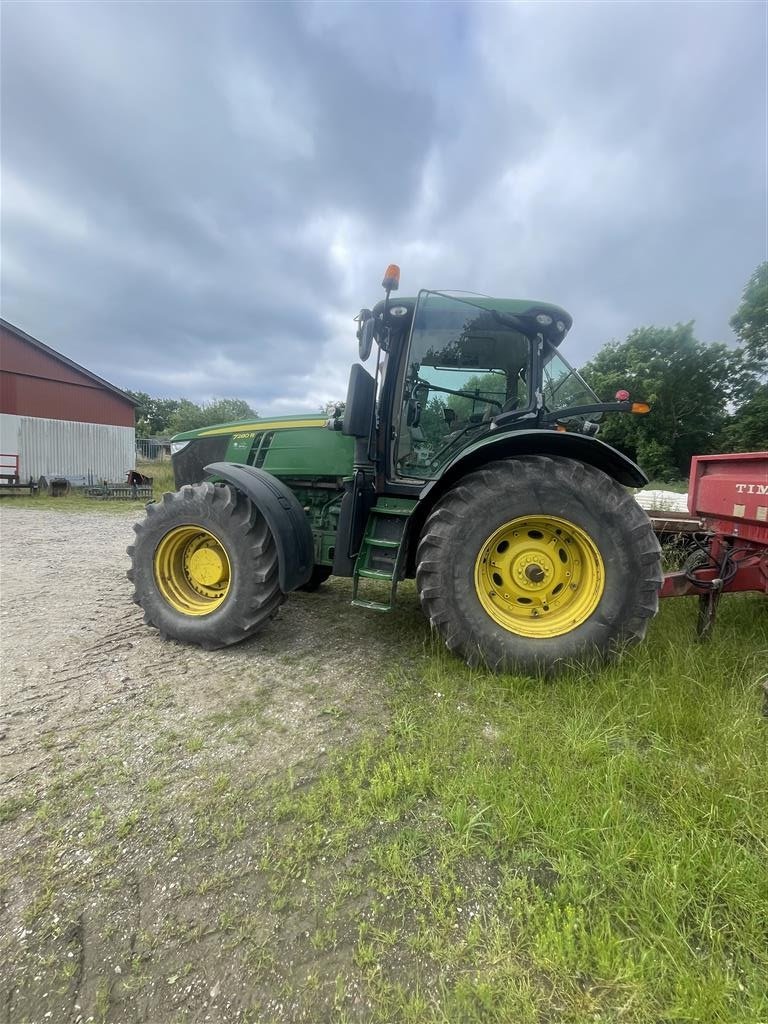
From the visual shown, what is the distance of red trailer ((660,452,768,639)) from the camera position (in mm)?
2750

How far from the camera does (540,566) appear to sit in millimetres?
2600

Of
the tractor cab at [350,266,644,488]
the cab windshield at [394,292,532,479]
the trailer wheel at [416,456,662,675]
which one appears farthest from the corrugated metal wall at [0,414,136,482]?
the trailer wheel at [416,456,662,675]

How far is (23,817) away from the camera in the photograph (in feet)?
5.06

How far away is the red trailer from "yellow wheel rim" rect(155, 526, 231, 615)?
275 cm

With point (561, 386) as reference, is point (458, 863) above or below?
below

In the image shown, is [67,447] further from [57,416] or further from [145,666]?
[145,666]

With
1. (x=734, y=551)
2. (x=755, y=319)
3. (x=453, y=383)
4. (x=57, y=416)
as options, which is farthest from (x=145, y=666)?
(x=755, y=319)

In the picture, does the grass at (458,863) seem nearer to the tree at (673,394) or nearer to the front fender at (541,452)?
the front fender at (541,452)

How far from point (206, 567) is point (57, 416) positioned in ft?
56.2

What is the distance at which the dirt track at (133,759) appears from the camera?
1111 millimetres

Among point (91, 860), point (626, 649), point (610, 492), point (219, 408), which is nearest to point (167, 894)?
point (91, 860)

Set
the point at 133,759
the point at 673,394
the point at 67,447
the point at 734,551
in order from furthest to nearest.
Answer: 1. the point at 673,394
2. the point at 67,447
3. the point at 734,551
4. the point at 133,759

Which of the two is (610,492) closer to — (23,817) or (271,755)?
(271,755)

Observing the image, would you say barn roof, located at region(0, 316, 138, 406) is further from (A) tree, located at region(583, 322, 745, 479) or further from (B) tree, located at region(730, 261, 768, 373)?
(B) tree, located at region(730, 261, 768, 373)
